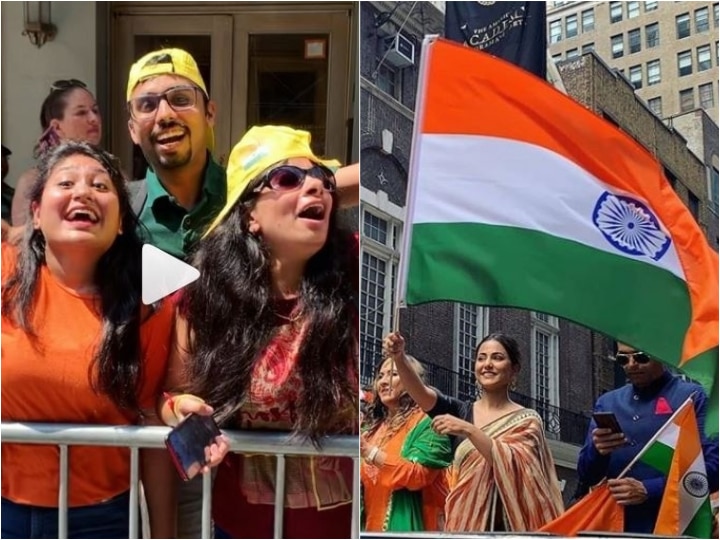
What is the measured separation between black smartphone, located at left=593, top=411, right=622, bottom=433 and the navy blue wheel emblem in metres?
1.01

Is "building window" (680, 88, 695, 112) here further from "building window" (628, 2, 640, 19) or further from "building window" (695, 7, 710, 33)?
"building window" (628, 2, 640, 19)

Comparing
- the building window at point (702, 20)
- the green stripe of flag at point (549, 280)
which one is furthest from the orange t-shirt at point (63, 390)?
the building window at point (702, 20)

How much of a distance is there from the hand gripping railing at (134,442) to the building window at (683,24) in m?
3.44

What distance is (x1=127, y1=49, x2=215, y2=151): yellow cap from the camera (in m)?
5.17

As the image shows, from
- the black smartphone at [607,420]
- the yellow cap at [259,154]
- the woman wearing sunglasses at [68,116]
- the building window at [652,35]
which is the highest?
the building window at [652,35]

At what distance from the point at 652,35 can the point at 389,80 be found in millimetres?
1753

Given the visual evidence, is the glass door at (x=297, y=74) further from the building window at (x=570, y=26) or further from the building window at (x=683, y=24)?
the building window at (x=683, y=24)

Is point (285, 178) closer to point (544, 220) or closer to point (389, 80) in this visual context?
point (389, 80)

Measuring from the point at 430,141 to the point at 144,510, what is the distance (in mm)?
2736

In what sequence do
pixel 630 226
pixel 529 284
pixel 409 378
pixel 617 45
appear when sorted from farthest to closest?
1. pixel 617 45
2. pixel 630 226
3. pixel 529 284
4. pixel 409 378

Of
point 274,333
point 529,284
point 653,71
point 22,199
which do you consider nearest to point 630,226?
point 529,284

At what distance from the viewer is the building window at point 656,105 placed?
225 inches

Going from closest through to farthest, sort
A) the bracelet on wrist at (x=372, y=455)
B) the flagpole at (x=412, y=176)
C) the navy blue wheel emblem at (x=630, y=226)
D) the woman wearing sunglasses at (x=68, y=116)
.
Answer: the woman wearing sunglasses at (x=68, y=116) → the bracelet on wrist at (x=372, y=455) → the flagpole at (x=412, y=176) → the navy blue wheel emblem at (x=630, y=226)

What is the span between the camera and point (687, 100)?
18.8 feet
